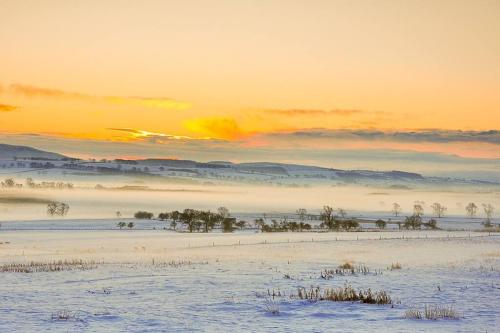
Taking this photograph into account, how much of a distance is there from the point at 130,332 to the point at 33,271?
22.3m

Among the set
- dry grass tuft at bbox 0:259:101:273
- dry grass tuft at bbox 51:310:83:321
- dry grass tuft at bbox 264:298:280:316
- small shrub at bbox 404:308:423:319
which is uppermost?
small shrub at bbox 404:308:423:319

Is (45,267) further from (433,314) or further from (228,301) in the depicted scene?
(433,314)

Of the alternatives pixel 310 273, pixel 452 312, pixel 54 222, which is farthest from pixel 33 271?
pixel 54 222

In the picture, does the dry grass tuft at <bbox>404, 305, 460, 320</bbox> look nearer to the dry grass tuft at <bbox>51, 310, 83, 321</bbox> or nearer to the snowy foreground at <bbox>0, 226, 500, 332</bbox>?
the snowy foreground at <bbox>0, 226, 500, 332</bbox>

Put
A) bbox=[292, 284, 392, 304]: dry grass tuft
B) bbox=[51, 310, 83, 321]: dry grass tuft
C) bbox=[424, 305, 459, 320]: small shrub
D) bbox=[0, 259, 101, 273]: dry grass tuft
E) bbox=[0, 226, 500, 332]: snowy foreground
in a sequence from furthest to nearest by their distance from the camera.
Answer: bbox=[0, 259, 101, 273]: dry grass tuft
bbox=[292, 284, 392, 304]: dry grass tuft
bbox=[424, 305, 459, 320]: small shrub
bbox=[51, 310, 83, 321]: dry grass tuft
bbox=[0, 226, 500, 332]: snowy foreground

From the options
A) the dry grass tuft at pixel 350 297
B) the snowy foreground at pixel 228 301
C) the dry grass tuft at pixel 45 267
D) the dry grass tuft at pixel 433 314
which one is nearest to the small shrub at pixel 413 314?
the dry grass tuft at pixel 433 314

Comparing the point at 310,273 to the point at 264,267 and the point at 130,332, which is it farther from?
the point at 130,332

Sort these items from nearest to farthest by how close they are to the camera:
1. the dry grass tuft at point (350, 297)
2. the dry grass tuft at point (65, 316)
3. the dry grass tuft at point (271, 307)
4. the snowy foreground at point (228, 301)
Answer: the snowy foreground at point (228, 301), the dry grass tuft at point (65, 316), the dry grass tuft at point (271, 307), the dry grass tuft at point (350, 297)

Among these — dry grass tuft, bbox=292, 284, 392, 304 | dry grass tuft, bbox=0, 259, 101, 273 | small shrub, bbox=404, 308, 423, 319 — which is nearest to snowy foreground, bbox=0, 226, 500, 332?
small shrub, bbox=404, 308, 423, 319

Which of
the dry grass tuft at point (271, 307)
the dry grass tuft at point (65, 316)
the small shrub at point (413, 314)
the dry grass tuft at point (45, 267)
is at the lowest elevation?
the dry grass tuft at point (45, 267)

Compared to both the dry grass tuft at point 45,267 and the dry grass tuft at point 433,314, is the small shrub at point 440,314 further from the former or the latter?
the dry grass tuft at point 45,267

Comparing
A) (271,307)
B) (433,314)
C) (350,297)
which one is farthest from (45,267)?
(433,314)

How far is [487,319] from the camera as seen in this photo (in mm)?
19312

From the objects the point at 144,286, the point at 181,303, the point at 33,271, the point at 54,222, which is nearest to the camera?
the point at 181,303
